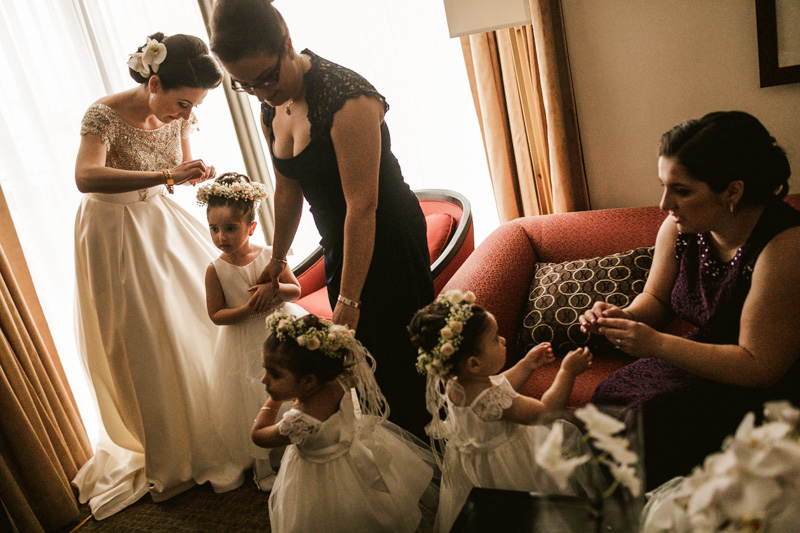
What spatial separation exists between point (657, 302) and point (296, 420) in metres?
1.15

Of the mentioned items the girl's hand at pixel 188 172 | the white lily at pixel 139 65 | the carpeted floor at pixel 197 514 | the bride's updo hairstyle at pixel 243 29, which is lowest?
the carpeted floor at pixel 197 514

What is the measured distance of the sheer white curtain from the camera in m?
2.67

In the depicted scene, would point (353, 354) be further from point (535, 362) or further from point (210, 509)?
point (210, 509)

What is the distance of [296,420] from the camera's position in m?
1.64

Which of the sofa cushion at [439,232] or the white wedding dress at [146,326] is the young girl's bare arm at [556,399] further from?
the white wedding dress at [146,326]

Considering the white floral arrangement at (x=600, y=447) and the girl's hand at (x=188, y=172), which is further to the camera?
the girl's hand at (x=188, y=172)

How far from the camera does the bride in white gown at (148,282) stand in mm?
2223

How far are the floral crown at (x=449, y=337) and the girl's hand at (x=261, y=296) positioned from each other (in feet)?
2.75

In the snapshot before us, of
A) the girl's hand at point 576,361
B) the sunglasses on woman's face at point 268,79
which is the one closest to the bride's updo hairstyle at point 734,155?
the girl's hand at point 576,361

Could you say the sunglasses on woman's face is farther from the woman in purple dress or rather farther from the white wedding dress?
the white wedding dress

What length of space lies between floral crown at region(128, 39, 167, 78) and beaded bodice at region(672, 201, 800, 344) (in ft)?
6.42

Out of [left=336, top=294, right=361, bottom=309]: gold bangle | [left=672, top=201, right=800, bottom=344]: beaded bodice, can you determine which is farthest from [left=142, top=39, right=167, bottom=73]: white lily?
[left=672, top=201, right=800, bottom=344]: beaded bodice

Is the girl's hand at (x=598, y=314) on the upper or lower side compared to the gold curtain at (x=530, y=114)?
lower

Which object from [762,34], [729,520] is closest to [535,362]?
[729,520]
